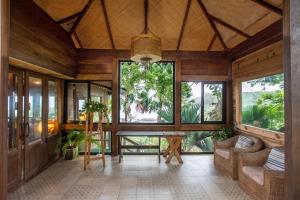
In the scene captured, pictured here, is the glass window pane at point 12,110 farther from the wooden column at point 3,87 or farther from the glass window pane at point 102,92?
the wooden column at point 3,87

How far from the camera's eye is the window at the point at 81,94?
21.6 ft

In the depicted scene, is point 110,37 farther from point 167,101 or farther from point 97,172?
point 97,172

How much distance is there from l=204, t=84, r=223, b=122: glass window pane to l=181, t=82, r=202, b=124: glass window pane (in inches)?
8.3

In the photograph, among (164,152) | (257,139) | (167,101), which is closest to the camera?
(257,139)

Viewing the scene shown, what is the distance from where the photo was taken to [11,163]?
389 centimetres

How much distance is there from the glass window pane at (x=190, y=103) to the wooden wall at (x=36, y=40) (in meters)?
3.34

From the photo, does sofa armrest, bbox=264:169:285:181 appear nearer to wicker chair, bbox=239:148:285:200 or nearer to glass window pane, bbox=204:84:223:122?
wicker chair, bbox=239:148:285:200

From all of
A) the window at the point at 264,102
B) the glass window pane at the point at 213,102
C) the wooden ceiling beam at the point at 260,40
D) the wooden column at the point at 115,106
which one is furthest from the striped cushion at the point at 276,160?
the wooden column at the point at 115,106

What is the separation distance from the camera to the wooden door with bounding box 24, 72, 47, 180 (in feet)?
14.5

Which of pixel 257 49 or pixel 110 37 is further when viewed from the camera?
pixel 110 37

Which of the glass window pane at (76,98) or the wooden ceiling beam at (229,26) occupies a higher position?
the wooden ceiling beam at (229,26)

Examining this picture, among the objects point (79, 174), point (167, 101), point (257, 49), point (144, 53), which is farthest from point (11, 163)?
point (257, 49)

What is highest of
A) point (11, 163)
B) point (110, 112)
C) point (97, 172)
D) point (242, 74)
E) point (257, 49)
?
point (257, 49)

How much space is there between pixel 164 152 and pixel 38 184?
10.8 feet
